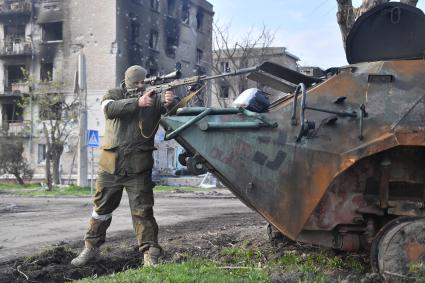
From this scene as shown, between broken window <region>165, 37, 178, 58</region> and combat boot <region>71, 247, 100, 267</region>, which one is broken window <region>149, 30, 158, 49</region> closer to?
broken window <region>165, 37, 178, 58</region>

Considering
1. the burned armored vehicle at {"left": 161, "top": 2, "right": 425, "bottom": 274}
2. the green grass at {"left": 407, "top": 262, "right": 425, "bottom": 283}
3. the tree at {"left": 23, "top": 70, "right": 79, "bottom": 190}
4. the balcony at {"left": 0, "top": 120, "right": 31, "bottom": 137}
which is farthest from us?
the balcony at {"left": 0, "top": 120, "right": 31, "bottom": 137}

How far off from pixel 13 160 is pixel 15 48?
13.1m

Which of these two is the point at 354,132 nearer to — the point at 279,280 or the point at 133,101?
the point at 279,280

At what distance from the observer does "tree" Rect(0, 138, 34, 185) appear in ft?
98.3

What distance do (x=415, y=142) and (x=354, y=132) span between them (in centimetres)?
46

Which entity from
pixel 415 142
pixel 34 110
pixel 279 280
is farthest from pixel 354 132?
pixel 34 110

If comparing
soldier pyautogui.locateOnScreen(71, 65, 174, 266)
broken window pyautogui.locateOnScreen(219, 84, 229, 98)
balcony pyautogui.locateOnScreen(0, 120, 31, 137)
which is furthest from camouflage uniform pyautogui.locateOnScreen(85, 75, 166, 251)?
balcony pyautogui.locateOnScreen(0, 120, 31, 137)

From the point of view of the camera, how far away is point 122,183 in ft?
19.6

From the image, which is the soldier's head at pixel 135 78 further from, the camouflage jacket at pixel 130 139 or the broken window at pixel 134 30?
the broken window at pixel 134 30

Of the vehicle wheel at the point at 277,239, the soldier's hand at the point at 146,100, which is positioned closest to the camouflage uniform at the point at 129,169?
the soldier's hand at the point at 146,100

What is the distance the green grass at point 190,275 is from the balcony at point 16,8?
38.8 metres

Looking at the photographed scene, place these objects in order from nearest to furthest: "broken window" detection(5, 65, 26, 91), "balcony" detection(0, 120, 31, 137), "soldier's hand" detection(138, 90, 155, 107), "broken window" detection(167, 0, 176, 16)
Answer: "soldier's hand" detection(138, 90, 155, 107), "balcony" detection(0, 120, 31, 137), "broken window" detection(5, 65, 26, 91), "broken window" detection(167, 0, 176, 16)

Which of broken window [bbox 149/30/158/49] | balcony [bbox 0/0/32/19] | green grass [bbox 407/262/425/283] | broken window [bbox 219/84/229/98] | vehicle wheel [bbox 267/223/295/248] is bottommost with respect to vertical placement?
vehicle wheel [bbox 267/223/295/248]

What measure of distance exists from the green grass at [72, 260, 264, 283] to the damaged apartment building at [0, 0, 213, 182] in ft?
99.7
